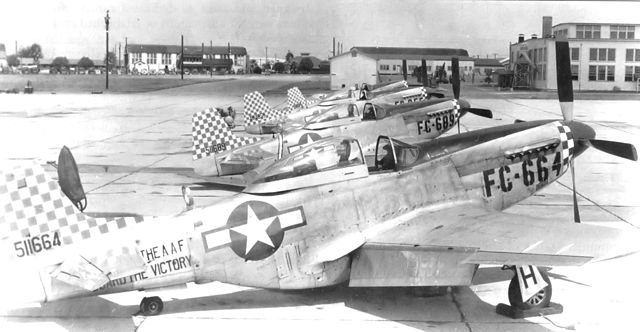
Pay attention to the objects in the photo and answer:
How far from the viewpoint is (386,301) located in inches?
275

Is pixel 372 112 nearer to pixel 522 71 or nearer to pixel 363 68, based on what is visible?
pixel 363 68

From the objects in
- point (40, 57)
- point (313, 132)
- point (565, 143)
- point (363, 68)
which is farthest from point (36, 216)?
point (40, 57)

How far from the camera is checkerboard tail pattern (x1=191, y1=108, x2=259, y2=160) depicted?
12.5 meters

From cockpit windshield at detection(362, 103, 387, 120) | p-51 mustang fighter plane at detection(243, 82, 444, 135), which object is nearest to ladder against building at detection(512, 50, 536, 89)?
p-51 mustang fighter plane at detection(243, 82, 444, 135)

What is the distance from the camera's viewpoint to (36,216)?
19.9ft

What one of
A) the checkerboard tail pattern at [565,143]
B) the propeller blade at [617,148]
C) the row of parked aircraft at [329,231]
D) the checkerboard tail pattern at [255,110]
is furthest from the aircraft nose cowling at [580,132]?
the checkerboard tail pattern at [255,110]

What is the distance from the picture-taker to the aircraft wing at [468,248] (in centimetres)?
598

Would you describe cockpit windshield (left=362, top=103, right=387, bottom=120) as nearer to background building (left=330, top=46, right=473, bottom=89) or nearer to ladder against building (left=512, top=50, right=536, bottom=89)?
background building (left=330, top=46, right=473, bottom=89)

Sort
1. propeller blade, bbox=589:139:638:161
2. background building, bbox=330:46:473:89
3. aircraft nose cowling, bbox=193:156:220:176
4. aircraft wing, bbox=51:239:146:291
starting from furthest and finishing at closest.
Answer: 1. background building, bbox=330:46:473:89
2. aircraft nose cowling, bbox=193:156:220:176
3. propeller blade, bbox=589:139:638:161
4. aircraft wing, bbox=51:239:146:291

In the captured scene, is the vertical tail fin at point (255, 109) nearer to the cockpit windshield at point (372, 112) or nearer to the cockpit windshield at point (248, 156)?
the cockpit windshield at point (372, 112)

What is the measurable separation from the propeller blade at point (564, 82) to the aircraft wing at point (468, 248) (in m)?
3.47

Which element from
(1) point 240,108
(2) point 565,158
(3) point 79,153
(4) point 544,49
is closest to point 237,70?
(4) point 544,49

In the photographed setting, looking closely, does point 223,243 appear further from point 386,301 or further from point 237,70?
point 237,70

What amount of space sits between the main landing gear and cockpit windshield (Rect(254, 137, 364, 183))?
196 cm
